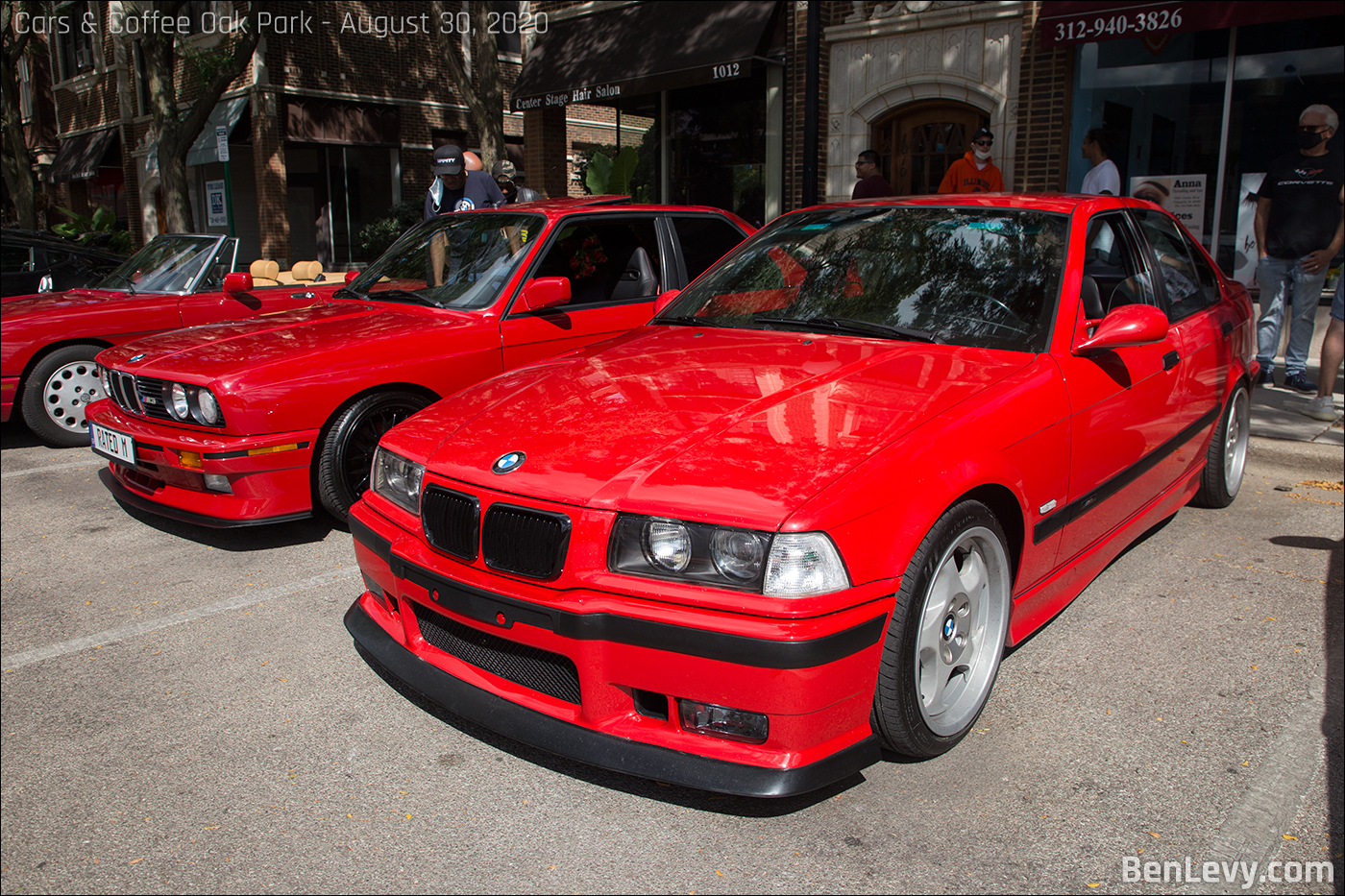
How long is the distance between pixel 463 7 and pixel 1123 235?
73.1 feet

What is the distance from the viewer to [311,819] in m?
2.67

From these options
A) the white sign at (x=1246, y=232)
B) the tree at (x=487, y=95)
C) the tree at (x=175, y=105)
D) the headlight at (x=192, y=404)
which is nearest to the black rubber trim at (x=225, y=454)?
the headlight at (x=192, y=404)

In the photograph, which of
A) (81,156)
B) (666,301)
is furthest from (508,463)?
(81,156)

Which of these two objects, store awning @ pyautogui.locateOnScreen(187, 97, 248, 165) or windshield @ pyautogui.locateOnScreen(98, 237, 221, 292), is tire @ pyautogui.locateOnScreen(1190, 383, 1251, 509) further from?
store awning @ pyautogui.locateOnScreen(187, 97, 248, 165)

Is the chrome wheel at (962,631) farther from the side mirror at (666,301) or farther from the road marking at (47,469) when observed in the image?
the road marking at (47,469)

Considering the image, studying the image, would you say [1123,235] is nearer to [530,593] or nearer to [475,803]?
[530,593]

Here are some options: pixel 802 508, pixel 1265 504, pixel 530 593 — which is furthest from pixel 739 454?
pixel 1265 504

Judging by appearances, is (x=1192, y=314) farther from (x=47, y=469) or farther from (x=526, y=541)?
(x=47, y=469)

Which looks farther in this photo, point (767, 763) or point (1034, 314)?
point (1034, 314)

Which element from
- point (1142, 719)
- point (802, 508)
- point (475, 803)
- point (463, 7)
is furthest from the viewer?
point (463, 7)

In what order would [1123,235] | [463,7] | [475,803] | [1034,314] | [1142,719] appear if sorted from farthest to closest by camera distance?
[463,7], [1123,235], [1034,314], [1142,719], [475,803]

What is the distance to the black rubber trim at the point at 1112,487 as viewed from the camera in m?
3.16

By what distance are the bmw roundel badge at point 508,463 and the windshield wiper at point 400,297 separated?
2815mm

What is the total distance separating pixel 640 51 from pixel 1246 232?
313 inches
